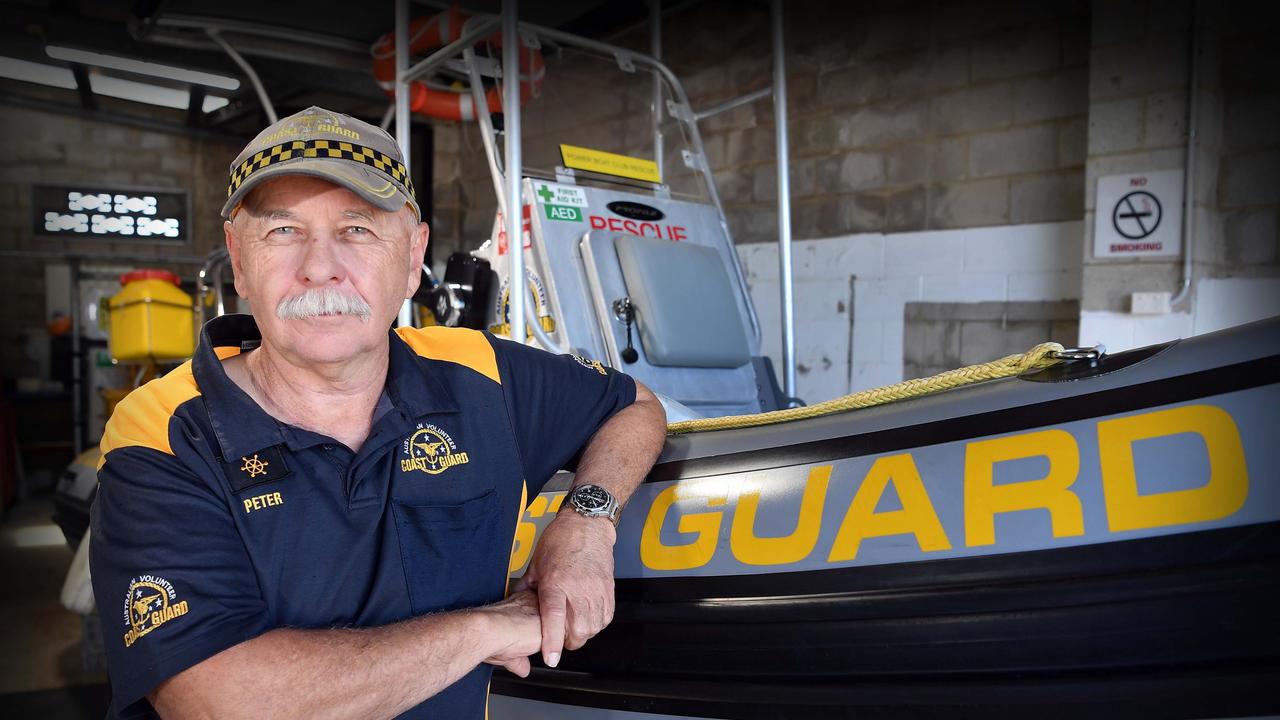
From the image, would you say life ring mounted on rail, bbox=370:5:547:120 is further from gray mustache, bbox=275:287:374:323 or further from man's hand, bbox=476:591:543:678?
man's hand, bbox=476:591:543:678

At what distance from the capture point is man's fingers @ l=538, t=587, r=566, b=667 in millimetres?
949

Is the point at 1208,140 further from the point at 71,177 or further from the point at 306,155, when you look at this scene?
the point at 71,177

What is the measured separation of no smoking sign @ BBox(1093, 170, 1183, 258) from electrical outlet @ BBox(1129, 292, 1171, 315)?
0.42 feet

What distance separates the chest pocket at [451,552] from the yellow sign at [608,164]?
5.31 ft

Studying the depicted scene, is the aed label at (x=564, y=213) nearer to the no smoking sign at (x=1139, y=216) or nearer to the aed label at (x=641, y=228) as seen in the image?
the aed label at (x=641, y=228)

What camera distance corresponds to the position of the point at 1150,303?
2607mm

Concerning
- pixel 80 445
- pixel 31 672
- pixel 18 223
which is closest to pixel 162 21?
pixel 31 672

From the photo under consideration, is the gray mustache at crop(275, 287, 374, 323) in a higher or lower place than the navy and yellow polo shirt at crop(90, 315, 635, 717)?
higher

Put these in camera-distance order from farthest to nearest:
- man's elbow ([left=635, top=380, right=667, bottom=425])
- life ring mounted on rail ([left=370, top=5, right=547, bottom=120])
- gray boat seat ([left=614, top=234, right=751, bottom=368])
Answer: life ring mounted on rail ([left=370, top=5, right=547, bottom=120]) → gray boat seat ([left=614, top=234, right=751, bottom=368]) → man's elbow ([left=635, top=380, right=667, bottom=425])

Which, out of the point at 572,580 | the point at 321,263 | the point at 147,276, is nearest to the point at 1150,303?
the point at 572,580

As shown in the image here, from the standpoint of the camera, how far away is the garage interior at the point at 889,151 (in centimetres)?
257

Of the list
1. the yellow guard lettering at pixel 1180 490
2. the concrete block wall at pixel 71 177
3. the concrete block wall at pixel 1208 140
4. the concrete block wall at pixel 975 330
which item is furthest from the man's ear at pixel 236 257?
the concrete block wall at pixel 71 177

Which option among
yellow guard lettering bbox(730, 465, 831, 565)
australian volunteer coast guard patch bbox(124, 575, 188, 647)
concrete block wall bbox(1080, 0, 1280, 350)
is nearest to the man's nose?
australian volunteer coast guard patch bbox(124, 575, 188, 647)

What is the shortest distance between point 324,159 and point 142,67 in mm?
5206
